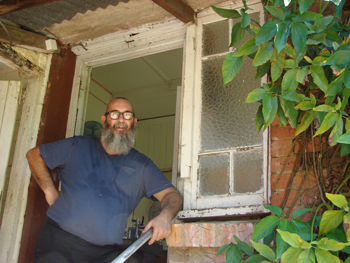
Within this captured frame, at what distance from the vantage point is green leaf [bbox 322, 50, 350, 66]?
176 centimetres

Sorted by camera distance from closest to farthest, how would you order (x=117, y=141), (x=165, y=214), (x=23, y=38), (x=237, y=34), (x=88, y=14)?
(x=237, y=34) → (x=165, y=214) → (x=117, y=141) → (x=88, y=14) → (x=23, y=38)

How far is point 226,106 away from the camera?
2.88 meters

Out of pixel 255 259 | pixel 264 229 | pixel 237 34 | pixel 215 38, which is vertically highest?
pixel 215 38

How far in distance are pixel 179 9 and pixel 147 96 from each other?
2.94 m

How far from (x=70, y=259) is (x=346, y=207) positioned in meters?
1.78

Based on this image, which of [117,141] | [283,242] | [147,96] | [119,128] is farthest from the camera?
[147,96]

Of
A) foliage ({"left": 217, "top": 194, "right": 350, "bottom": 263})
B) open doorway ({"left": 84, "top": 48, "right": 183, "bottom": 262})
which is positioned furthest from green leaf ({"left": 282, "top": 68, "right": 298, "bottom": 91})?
open doorway ({"left": 84, "top": 48, "right": 183, "bottom": 262})

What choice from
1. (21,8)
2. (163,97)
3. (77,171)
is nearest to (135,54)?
(21,8)

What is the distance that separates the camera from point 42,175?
2.96 metres

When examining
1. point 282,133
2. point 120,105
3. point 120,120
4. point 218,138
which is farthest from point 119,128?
point 282,133

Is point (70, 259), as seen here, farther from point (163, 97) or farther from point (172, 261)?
point (163, 97)

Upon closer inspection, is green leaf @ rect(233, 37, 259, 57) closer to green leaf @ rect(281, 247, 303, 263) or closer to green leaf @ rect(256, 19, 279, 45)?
green leaf @ rect(256, 19, 279, 45)

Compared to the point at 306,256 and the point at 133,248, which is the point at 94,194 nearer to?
the point at 133,248

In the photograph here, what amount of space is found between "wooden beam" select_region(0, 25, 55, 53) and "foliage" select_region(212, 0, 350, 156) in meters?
2.08
